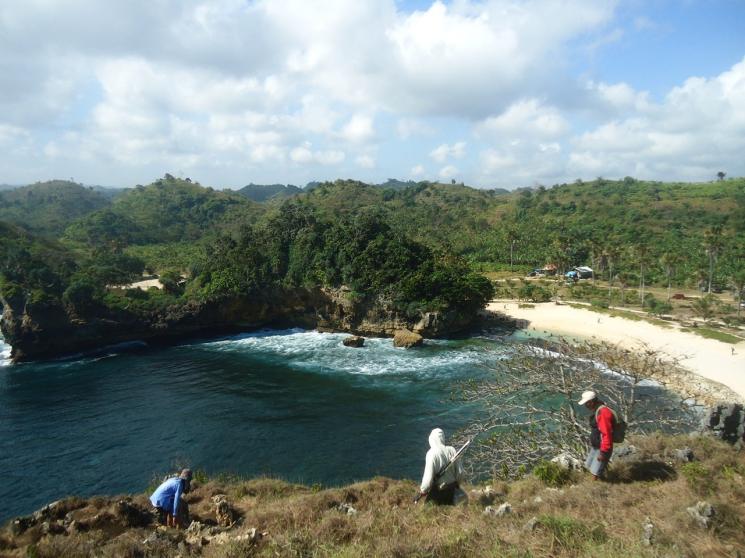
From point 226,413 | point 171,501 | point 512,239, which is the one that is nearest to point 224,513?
point 171,501

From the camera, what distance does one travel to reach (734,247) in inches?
3103

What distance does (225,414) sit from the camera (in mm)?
30766

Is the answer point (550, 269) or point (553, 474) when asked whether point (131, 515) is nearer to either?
point (553, 474)

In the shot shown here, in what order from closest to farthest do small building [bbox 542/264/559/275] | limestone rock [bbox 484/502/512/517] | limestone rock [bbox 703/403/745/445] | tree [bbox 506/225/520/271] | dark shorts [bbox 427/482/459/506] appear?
dark shorts [bbox 427/482/459/506]
limestone rock [bbox 484/502/512/517]
limestone rock [bbox 703/403/745/445]
small building [bbox 542/264/559/275]
tree [bbox 506/225/520/271]

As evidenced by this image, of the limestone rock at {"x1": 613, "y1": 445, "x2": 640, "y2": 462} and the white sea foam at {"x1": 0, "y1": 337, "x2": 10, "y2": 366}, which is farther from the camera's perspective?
the white sea foam at {"x1": 0, "y1": 337, "x2": 10, "y2": 366}

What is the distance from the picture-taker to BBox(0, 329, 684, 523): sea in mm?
23609

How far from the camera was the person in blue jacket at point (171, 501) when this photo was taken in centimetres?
1097

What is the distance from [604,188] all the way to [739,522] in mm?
151754

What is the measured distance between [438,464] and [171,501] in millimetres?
6916

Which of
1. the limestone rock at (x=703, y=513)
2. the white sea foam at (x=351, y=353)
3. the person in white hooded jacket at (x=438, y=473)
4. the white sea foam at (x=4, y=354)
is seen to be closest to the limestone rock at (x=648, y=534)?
the limestone rock at (x=703, y=513)

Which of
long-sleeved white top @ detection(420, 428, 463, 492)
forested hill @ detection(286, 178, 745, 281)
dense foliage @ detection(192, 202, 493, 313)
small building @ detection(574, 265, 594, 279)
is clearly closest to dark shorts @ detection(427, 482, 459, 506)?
long-sleeved white top @ detection(420, 428, 463, 492)

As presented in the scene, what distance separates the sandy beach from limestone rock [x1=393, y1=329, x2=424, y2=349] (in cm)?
1428

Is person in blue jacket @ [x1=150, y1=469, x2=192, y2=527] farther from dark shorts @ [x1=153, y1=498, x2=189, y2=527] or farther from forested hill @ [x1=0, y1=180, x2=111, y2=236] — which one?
forested hill @ [x1=0, y1=180, x2=111, y2=236]

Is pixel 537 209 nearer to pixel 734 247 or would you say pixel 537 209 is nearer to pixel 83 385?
pixel 734 247
